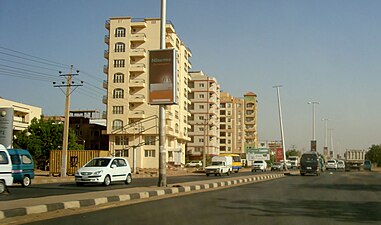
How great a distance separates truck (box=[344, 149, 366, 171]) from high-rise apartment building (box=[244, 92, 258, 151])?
59424 mm

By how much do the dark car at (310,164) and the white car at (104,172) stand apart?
88.4 feet

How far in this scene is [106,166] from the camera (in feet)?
82.8

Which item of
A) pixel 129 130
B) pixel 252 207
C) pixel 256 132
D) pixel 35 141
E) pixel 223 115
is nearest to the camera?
pixel 252 207

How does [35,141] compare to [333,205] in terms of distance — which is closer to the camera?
[333,205]

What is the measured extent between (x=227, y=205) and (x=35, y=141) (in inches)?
2037

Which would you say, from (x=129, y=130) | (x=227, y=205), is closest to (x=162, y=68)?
(x=227, y=205)

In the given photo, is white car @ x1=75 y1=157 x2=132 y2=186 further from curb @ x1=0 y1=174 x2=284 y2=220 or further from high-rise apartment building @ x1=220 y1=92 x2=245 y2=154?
high-rise apartment building @ x1=220 y1=92 x2=245 y2=154

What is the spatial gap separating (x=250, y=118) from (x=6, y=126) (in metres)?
123

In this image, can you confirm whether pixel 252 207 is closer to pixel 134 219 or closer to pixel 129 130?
pixel 134 219

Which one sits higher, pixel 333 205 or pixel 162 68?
pixel 162 68

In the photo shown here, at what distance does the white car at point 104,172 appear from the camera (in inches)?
955

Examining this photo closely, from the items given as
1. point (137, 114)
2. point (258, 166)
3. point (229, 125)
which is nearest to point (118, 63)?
point (137, 114)

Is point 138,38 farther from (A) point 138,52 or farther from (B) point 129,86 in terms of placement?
(B) point 129,86

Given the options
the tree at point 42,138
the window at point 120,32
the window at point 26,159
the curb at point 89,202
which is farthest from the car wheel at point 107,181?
the window at point 120,32
